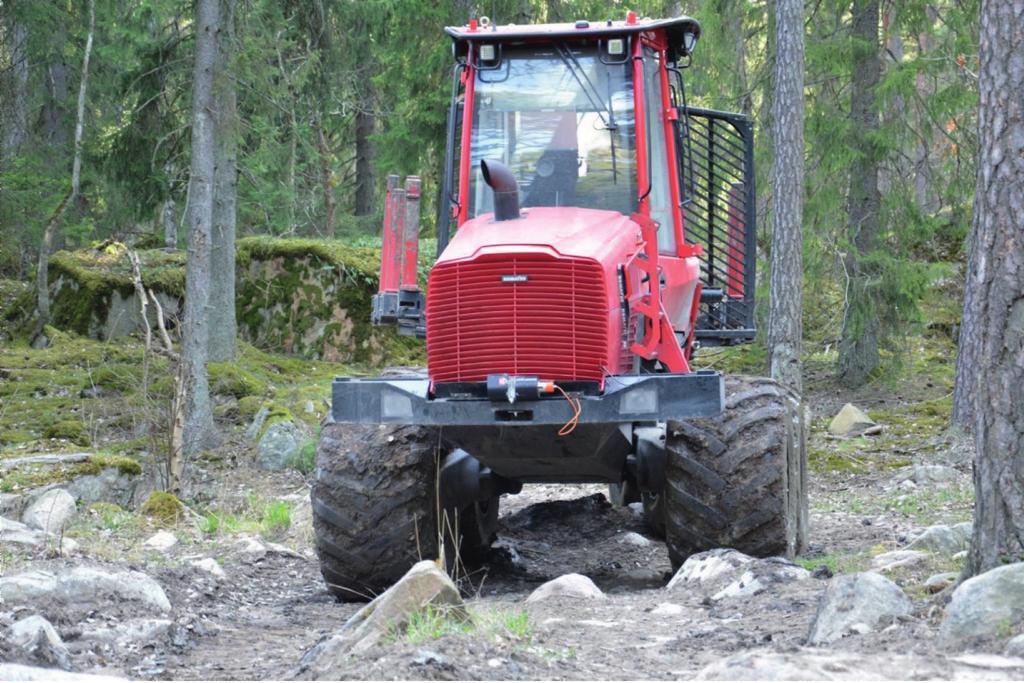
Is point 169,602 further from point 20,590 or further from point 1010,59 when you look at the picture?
point 1010,59

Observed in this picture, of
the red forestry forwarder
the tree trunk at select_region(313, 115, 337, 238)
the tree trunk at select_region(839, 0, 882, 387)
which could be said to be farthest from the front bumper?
the tree trunk at select_region(313, 115, 337, 238)

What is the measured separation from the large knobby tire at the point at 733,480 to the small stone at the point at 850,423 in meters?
7.27

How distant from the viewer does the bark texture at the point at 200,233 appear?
551 inches

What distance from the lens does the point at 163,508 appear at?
10570 mm

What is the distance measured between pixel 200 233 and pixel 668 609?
914 centimetres

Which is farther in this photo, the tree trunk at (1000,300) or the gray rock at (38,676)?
the tree trunk at (1000,300)

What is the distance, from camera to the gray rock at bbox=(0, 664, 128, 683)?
481cm

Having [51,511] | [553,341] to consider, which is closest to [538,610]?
[553,341]

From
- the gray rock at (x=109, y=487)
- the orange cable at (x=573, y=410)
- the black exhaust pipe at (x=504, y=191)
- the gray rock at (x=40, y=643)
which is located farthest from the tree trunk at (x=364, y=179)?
the gray rock at (x=40, y=643)

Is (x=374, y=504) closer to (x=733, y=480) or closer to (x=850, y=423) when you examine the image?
(x=733, y=480)

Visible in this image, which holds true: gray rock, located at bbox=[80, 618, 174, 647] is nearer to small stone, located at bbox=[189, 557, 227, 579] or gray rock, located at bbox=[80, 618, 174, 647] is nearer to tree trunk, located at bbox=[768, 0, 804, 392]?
small stone, located at bbox=[189, 557, 227, 579]

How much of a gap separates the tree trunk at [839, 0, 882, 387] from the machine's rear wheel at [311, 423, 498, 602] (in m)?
9.73

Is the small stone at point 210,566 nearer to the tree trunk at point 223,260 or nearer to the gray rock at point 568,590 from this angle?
the gray rock at point 568,590

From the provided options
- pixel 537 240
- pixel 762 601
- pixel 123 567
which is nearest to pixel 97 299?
pixel 123 567
